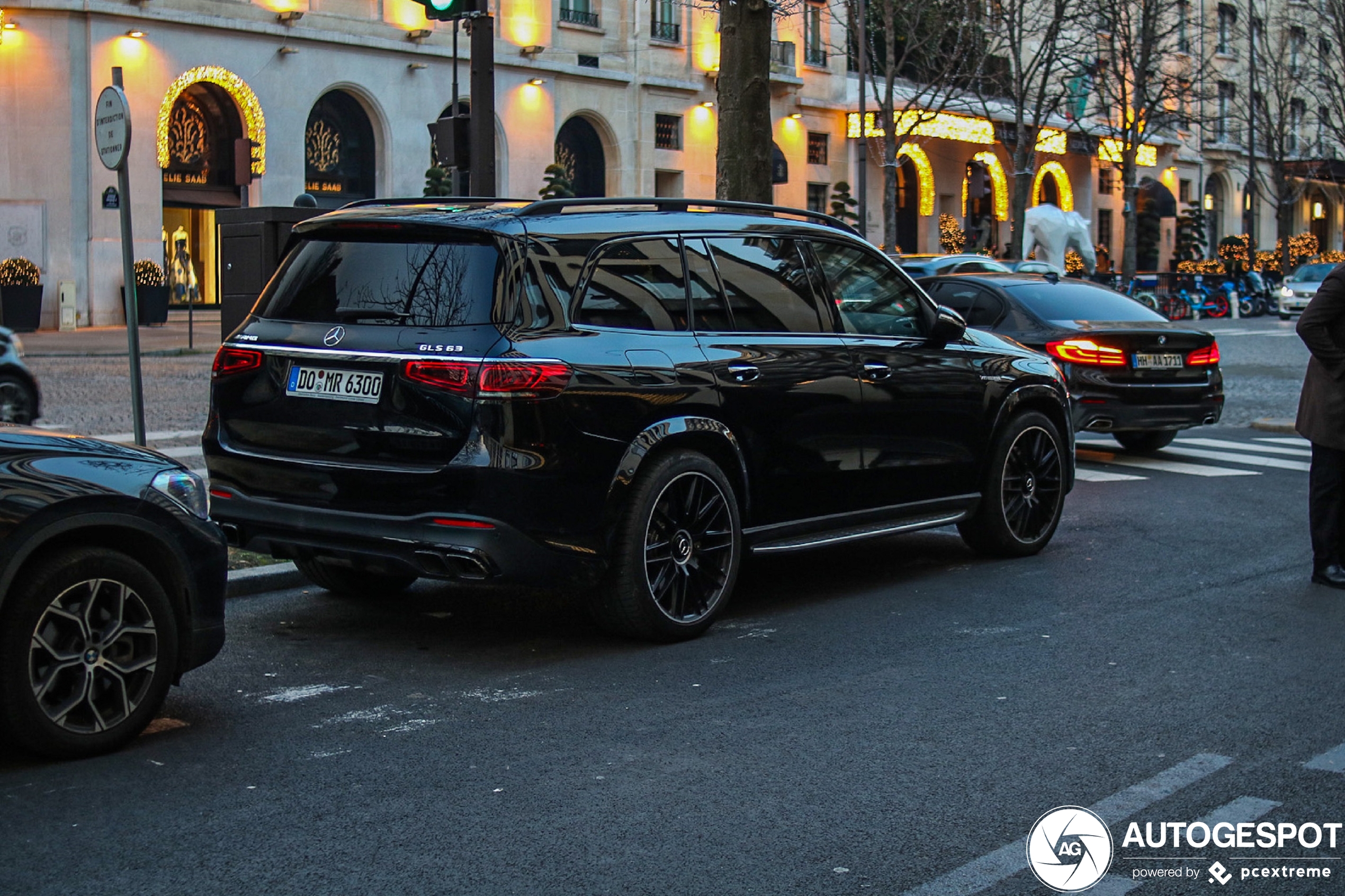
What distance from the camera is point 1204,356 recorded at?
43.9 ft

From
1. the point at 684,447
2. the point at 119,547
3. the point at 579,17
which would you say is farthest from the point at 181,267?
the point at 119,547

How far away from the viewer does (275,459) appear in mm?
6457

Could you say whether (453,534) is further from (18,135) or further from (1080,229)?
(18,135)

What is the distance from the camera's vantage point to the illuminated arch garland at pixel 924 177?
5072 cm

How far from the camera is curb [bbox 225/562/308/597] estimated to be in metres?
7.66

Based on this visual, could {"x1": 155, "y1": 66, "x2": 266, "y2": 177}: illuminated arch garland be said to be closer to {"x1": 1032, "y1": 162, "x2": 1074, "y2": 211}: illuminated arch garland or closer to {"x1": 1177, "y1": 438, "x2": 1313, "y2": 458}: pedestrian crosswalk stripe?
{"x1": 1177, "y1": 438, "x2": 1313, "y2": 458}: pedestrian crosswalk stripe

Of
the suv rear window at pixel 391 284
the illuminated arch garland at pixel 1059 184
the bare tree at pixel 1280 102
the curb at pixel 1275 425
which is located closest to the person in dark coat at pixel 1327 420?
the suv rear window at pixel 391 284

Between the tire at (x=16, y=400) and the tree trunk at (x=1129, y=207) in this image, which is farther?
the tree trunk at (x=1129, y=207)

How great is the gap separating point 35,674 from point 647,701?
205 centimetres

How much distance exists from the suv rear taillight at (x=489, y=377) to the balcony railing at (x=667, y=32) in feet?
121

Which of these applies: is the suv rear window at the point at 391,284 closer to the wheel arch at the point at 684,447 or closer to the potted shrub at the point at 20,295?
the wheel arch at the point at 684,447

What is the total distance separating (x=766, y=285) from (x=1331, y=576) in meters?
3.27

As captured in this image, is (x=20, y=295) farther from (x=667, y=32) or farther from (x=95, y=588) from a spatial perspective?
(x=95, y=588)

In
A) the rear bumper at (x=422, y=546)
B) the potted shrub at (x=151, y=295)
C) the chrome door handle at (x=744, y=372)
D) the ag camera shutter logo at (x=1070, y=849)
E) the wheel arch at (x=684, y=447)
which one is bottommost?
the ag camera shutter logo at (x=1070, y=849)
